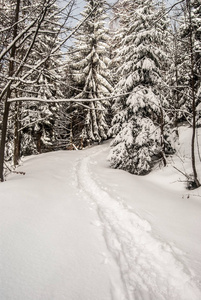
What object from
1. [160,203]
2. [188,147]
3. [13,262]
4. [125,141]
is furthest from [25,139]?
[13,262]

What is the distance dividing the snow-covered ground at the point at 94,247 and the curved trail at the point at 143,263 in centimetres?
1

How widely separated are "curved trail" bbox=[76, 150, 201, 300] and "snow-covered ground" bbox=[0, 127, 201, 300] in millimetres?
11

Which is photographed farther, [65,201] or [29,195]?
[65,201]

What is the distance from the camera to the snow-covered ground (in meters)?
2.04

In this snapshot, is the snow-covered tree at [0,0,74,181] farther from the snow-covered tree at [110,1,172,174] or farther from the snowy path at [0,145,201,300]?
the snow-covered tree at [110,1,172,174]

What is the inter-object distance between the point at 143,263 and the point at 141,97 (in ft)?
28.7

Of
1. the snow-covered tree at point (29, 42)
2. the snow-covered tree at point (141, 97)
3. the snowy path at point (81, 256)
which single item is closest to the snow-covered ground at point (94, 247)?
the snowy path at point (81, 256)

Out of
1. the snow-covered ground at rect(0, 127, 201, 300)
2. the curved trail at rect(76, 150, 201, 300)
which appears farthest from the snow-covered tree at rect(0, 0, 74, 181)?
the curved trail at rect(76, 150, 201, 300)

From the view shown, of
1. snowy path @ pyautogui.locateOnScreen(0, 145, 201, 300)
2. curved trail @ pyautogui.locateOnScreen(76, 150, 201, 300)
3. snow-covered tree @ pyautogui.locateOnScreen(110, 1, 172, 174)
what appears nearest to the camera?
snowy path @ pyautogui.locateOnScreen(0, 145, 201, 300)

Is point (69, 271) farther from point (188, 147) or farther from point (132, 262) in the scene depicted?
point (188, 147)

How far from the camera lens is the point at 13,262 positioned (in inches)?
87.1

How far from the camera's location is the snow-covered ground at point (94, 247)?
2.04m

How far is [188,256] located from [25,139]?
17610 millimetres

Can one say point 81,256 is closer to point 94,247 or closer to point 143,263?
point 94,247
